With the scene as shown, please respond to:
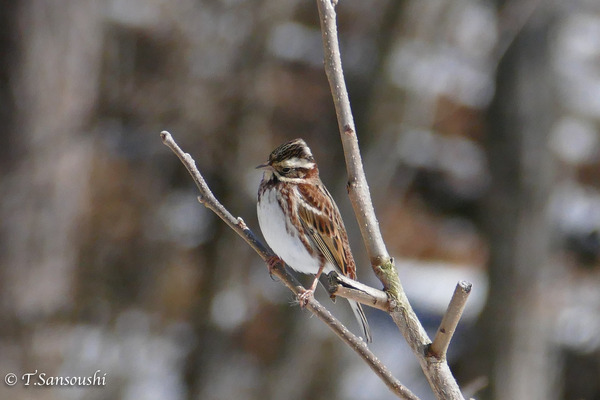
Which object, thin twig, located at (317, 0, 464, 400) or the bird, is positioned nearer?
thin twig, located at (317, 0, 464, 400)

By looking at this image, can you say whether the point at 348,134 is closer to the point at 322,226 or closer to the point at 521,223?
the point at 322,226

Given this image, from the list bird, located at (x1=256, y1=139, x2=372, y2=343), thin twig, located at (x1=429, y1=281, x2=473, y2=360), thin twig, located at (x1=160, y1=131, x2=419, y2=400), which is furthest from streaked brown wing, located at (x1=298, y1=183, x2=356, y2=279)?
thin twig, located at (x1=429, y1=281, x2=473, y2=360)

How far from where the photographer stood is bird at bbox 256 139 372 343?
11.5ft

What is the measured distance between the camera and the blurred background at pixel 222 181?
616cm

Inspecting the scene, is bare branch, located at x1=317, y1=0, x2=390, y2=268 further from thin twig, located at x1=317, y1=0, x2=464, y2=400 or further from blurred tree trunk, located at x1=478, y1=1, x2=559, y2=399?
blurred tree trunk, located at x1=478, y1=1, x2=559, y2=399

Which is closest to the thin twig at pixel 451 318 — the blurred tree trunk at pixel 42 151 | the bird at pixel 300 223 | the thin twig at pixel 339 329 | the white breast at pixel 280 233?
the thin twig at pixel 339 329

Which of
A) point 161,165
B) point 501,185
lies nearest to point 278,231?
point 501,185

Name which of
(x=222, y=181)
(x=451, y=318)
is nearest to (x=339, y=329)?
(x=451, y=318)

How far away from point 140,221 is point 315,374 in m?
2.69

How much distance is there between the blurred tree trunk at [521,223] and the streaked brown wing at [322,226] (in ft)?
14.5

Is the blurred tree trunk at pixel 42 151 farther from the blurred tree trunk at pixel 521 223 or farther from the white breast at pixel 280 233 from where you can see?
the blurred tree trunk at pixel 521 223

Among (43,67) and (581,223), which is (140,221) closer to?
(43,67)

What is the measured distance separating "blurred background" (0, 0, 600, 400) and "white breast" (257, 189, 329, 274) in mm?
3211

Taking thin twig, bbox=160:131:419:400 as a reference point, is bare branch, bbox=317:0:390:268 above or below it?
above
